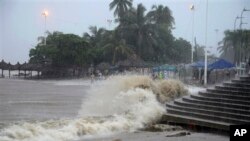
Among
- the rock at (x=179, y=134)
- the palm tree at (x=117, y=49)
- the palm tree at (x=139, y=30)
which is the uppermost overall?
the palm tree at (x=139, y=30)

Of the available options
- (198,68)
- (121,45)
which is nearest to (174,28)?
(121,45)

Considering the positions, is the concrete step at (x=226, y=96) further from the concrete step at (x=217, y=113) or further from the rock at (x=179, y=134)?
the rock at (x=179, y=134)

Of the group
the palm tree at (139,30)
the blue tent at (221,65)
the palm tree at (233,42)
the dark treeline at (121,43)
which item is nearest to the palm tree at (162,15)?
the dark treeline at (121,43)

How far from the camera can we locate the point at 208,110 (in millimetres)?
12820

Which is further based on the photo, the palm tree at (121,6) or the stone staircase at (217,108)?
the palm tree at (121,6)

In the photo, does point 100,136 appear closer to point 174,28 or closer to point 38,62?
point 38,62

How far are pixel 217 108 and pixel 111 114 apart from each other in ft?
13.9

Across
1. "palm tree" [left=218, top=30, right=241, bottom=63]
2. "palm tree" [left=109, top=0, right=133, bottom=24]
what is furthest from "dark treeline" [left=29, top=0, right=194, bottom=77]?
"palm tree" [left=218, top=30, right=241, bottom=63]

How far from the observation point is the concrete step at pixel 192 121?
11.8m

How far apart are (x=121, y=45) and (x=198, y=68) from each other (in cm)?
1792

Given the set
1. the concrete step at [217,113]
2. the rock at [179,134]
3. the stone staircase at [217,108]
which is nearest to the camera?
the rock at [179,134]

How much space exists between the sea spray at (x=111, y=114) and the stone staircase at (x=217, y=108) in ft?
2.73

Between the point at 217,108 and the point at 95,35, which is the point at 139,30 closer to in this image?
the point at 95,35

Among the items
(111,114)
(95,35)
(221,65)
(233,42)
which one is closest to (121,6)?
(95,35)
